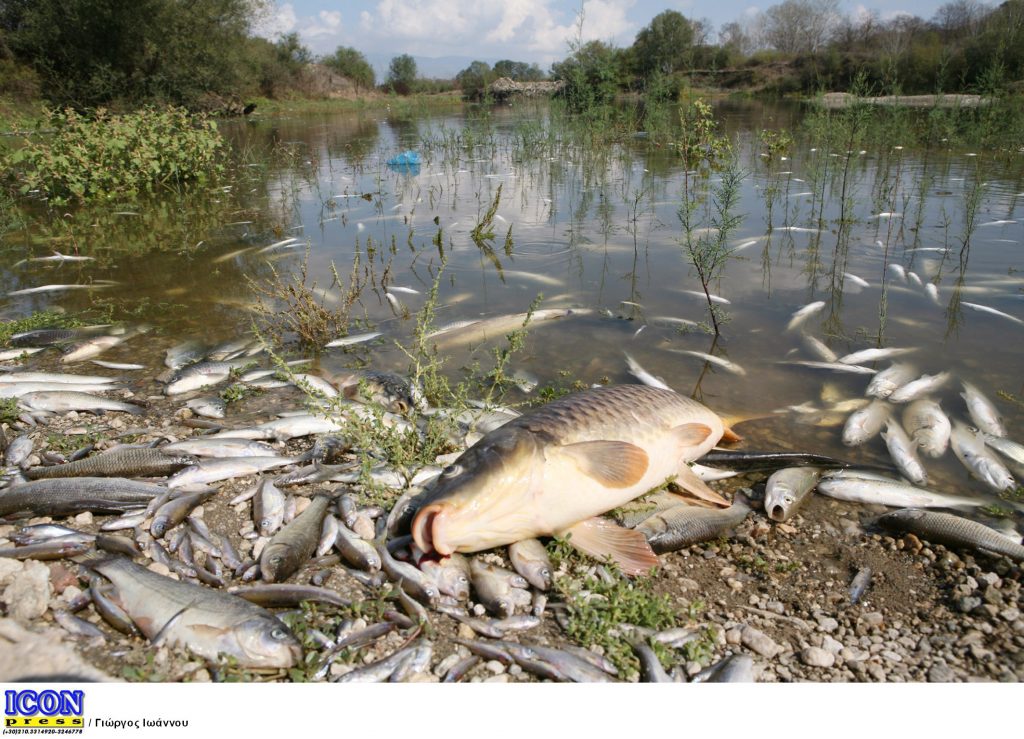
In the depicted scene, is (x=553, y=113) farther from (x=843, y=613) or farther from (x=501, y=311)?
(x=843, y=613)

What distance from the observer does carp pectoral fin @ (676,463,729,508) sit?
3762 mm

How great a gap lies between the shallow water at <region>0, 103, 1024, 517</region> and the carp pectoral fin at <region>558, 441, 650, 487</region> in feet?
5.89

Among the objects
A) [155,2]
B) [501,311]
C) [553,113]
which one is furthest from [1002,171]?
[155,2]

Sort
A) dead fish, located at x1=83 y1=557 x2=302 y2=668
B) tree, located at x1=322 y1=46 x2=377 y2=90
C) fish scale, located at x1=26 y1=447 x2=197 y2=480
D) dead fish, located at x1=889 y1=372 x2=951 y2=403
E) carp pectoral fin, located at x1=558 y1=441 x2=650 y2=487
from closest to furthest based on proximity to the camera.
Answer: dead fish, located at x1=83 y1=557 x2=302 y2=668, carp pectoral fin, located at x1=558 y1=441 x2=650 y2=487, fish scale, located at x1=26 y1=447 x2=197 y2=480, dead fish, located at x1=889 y1=372 x2=951 y2=403, tree, located at x1=322 y1=46 x2=377 y2=90

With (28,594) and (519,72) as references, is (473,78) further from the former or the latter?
(28,594)

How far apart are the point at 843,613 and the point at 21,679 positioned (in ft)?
11.1

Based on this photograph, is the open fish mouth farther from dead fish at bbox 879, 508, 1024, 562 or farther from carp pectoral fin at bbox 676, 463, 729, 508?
dead fish at bbox 879, 508, 1024, 562

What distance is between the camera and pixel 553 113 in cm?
1627

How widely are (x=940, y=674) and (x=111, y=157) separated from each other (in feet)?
48.8

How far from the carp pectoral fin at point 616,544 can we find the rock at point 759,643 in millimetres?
519

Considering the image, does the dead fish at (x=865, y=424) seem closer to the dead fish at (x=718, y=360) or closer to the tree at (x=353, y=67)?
the dead fish at (x=718, y=360)

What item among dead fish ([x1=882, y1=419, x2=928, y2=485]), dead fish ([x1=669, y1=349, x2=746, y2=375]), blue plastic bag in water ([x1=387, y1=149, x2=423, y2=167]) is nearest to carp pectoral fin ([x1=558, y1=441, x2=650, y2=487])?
dead fish ([x1=882, y1=419, x2=928, y2=485])

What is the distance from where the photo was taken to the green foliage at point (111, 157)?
39.3 ft

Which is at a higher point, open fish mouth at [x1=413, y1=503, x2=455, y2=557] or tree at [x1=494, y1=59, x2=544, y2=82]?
tree at [x1=494, y1=59, x2=544, y2=82]
